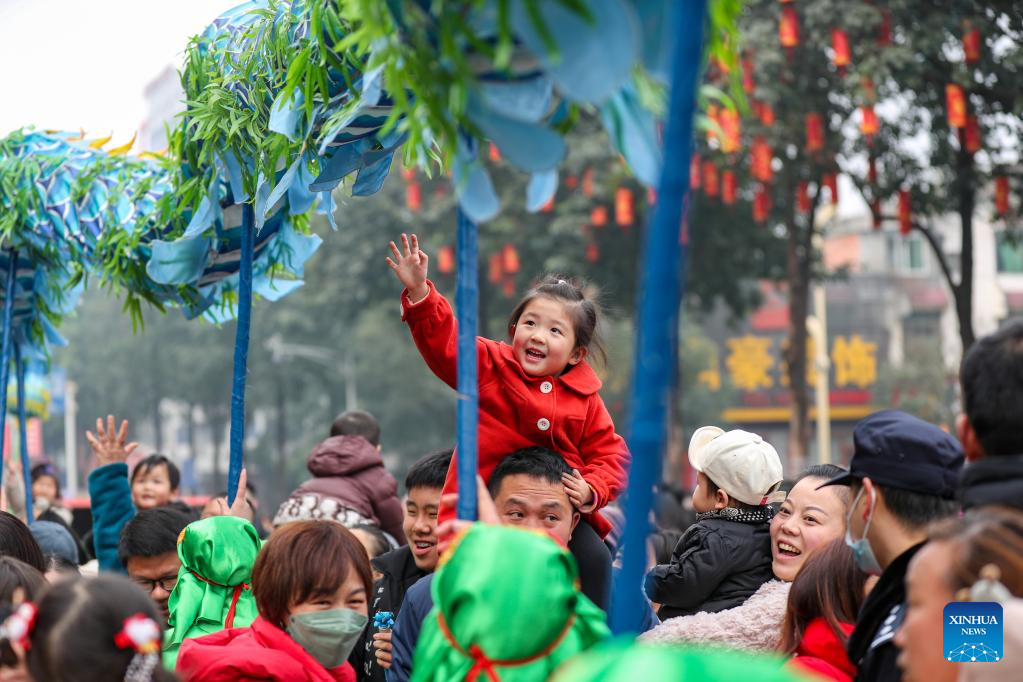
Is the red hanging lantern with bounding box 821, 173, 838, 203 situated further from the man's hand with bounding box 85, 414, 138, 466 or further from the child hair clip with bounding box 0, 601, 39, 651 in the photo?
the child hair clip with bounding box 0, 601, 39, 651

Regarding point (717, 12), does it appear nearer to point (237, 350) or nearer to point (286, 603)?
point (286, 603)

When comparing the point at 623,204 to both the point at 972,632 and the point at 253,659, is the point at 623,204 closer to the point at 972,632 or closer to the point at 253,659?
the point at 253,659

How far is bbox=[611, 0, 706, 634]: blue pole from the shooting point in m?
1.84

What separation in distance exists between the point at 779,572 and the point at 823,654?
71 cm

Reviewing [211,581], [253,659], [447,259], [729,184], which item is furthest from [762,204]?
[253,659]

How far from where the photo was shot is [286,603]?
2.98 metres

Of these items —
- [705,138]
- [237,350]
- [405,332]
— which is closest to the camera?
[237,350]

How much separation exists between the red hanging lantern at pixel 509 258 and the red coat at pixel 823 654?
48.0 feet

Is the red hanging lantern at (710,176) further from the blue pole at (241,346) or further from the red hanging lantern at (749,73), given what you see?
the blue pole at (241,346)

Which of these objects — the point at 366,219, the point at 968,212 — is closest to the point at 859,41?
the point at 968,212

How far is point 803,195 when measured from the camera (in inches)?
572

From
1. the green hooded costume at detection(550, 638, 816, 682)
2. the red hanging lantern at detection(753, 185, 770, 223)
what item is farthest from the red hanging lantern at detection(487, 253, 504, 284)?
the green hooded costume at detection(550, 638, 816, 682)

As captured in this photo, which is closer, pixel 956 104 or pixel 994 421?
pixel 994 421

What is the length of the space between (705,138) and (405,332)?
42.0ft
